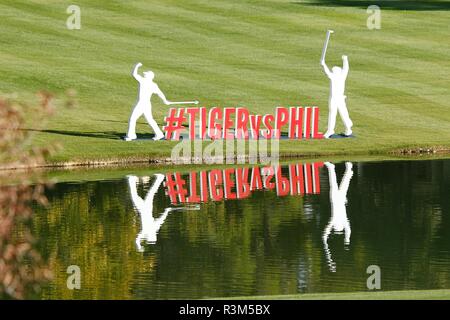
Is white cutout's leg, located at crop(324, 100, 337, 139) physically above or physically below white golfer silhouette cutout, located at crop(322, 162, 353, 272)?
above

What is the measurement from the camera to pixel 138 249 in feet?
88.9

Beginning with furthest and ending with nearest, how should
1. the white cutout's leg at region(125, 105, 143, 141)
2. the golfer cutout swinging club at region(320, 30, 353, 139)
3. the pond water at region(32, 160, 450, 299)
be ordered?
the golfer cutout swinging club at region(320, 30, 353, 139)
the white cutout's leg at region(125, 105, 143, 141)
the pond water at region(32, 160, 450, 299)

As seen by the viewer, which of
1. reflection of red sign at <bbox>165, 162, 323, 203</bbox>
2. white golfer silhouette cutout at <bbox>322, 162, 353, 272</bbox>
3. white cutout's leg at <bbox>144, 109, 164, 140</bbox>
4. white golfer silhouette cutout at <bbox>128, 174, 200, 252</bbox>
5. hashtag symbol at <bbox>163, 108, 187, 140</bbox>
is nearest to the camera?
white golfer silhouette cutout at <bbox>322, 162, 353, 272</bbox>

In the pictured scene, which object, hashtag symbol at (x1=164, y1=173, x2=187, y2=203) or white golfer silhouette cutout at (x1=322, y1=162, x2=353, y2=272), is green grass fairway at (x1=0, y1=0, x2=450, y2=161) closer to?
hashtag symbol at (x1=164, y1=173, x2=187, y2=203)

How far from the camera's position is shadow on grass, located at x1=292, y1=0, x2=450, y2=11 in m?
81.0

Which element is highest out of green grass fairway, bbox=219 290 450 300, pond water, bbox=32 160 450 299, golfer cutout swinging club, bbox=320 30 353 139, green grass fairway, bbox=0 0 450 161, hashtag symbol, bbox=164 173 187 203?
green grass fairway, bbox=0 0 450 161

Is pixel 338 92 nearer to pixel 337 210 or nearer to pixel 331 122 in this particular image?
pixel 331 122

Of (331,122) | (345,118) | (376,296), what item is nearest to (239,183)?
(345,118)

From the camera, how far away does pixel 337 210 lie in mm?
32875

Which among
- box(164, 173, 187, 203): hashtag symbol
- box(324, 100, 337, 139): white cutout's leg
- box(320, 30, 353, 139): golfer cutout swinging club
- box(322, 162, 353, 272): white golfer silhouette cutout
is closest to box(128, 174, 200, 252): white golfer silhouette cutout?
box(164, 173, 187, 203): hashtag symbol

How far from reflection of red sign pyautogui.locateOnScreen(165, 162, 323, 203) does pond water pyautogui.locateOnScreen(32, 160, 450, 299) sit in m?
0.03

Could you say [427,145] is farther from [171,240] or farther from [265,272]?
[265,272]

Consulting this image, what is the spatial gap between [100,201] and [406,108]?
24.9 meters

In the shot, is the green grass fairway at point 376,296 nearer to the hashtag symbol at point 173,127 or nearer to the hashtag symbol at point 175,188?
the hashtag symbol at point 175,188
